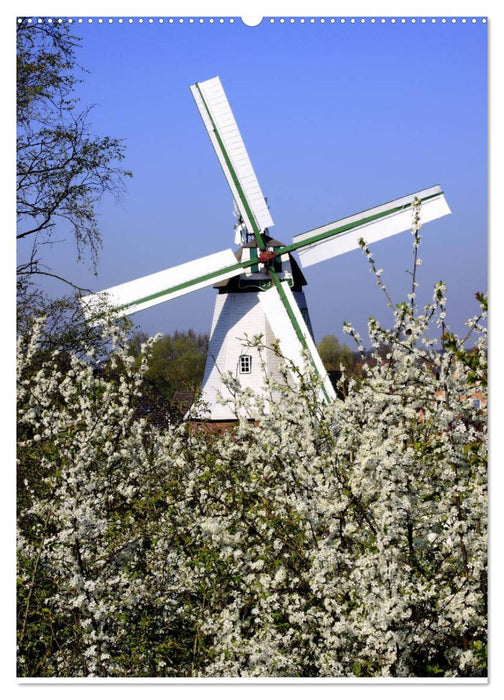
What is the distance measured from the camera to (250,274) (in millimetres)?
13852

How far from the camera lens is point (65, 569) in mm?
4871

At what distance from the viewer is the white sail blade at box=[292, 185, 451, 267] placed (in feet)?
42.4

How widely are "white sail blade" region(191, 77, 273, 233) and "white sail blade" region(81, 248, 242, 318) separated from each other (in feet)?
2.39

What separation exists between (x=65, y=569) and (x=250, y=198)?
9427mm

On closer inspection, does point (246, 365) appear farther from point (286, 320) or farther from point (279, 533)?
point (279, 533)

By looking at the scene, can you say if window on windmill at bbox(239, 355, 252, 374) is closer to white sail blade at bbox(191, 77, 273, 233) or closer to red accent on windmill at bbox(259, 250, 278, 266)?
red accent on windmill at bbox(259, 250, 278, 266)

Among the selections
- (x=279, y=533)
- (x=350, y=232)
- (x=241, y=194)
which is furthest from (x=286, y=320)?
(x=279, y=533)

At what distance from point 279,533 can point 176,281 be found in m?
8.96

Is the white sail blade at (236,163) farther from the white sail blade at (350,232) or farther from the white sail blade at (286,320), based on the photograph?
the white sail blade at (286,320)

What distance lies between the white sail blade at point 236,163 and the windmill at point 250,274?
0.01 m

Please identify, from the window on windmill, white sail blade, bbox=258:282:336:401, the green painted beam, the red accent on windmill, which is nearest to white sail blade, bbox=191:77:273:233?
the green painted beam

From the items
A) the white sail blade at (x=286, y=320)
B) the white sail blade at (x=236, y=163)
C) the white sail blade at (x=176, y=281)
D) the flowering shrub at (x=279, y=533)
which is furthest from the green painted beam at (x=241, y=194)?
the flowering shrub at (x=279, y=533)
